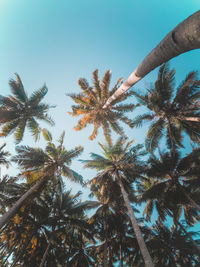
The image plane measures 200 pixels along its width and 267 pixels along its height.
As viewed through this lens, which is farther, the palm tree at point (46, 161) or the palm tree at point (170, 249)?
the palm tree at point (170, 249)

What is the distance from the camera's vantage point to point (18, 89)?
34.0 feet

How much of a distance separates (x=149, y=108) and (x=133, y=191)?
25.8 feet

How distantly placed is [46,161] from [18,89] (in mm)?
6210

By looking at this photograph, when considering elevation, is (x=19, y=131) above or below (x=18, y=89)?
below

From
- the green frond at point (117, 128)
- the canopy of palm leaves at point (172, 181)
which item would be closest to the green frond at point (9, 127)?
the green frond at point (117, 128)

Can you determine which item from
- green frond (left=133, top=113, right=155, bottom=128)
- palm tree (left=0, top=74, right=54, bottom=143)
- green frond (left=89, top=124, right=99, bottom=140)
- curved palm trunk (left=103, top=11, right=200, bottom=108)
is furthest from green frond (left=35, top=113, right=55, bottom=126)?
curved palm trunk (left=103, top=11, right=200, bottom=108)

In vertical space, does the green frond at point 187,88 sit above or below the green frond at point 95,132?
below

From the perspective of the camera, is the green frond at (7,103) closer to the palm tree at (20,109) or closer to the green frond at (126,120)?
the palm tree at (20,109)

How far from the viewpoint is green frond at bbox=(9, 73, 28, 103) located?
1027 cm

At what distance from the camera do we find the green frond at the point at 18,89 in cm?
1027

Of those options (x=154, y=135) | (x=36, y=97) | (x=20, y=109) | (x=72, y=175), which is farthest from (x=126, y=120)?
(x=20, y=109)

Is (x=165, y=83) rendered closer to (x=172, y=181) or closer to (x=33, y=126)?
(x=172, y=181)

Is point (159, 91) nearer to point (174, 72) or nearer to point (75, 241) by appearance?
point (174, 72)

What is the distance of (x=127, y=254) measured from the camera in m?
12.6
